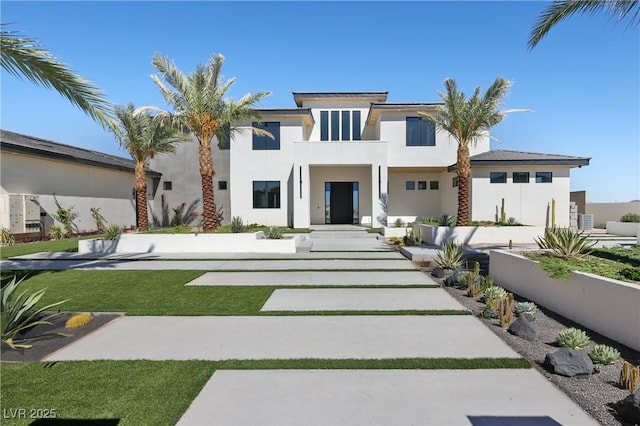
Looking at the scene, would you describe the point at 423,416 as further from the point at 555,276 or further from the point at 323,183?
the point at 323,183

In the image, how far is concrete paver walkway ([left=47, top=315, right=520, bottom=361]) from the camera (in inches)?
173

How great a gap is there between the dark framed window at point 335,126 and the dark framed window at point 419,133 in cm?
507

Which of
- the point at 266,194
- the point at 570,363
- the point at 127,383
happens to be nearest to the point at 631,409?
the point at 570,363

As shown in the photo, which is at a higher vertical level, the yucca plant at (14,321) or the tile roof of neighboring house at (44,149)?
the tile roof of neighboring house at (44,149)

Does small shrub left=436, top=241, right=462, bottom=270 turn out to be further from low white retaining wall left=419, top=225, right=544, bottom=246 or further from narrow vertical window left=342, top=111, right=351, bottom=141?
narrow vertical window left=342, top=111, right=351, bottom=141

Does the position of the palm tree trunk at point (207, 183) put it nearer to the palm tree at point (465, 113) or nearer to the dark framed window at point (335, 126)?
the palm tree at point (465, 113)

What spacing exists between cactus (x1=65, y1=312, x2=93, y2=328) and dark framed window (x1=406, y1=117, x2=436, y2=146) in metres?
21.1

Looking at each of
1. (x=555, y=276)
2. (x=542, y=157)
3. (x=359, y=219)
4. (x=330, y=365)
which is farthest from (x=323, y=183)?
(x=330, y=365)

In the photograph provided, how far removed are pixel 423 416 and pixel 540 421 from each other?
3.34 ft

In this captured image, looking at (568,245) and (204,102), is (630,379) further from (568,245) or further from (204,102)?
(204,102)

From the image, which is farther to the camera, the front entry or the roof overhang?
the front entry

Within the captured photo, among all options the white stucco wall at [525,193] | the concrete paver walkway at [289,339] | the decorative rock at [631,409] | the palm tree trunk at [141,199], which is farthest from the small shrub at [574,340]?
the palm tree trunk at [141,199]

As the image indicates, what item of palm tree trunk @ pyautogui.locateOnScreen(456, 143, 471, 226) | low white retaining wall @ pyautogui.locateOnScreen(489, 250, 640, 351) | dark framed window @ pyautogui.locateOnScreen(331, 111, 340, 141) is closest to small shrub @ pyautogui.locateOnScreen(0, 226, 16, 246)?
dark framed window @ pyautogui.locateOnScreen(331, 111, 340, 141)

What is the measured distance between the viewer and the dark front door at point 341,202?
25.1 m
